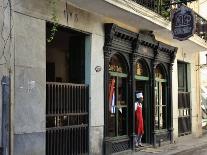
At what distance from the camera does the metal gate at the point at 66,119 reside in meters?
11.7

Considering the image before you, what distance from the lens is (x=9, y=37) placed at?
33.1 ft

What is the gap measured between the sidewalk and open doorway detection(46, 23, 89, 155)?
339cm

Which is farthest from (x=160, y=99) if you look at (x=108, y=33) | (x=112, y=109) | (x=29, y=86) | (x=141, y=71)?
(x=29, y=86)

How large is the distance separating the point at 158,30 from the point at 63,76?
4.87 meters

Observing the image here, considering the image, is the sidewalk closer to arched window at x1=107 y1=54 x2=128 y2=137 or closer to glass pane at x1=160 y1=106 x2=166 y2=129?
glass pane at x1=160 y1=106 x2=166 y2=129

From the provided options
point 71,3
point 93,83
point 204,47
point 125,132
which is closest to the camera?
point 71,3

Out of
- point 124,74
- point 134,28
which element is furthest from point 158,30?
point 124,74

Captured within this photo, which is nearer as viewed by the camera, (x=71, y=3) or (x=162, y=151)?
(x=71, y=3)

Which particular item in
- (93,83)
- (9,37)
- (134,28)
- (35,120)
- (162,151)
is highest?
(134,28)

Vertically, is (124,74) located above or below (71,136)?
above

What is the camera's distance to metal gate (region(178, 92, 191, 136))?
21.2 meters

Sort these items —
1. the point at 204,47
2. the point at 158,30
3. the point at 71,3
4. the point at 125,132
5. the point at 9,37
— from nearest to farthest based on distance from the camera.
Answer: the point at 9,37
the point at 71,3
the point at 125,132
the point at 158,30
the point at 204,47

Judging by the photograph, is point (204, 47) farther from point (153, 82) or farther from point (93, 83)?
point (93, 83)

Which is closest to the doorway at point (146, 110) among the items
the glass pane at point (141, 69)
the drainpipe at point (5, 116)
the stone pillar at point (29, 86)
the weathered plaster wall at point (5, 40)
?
the glass pane at point (141, 69)
